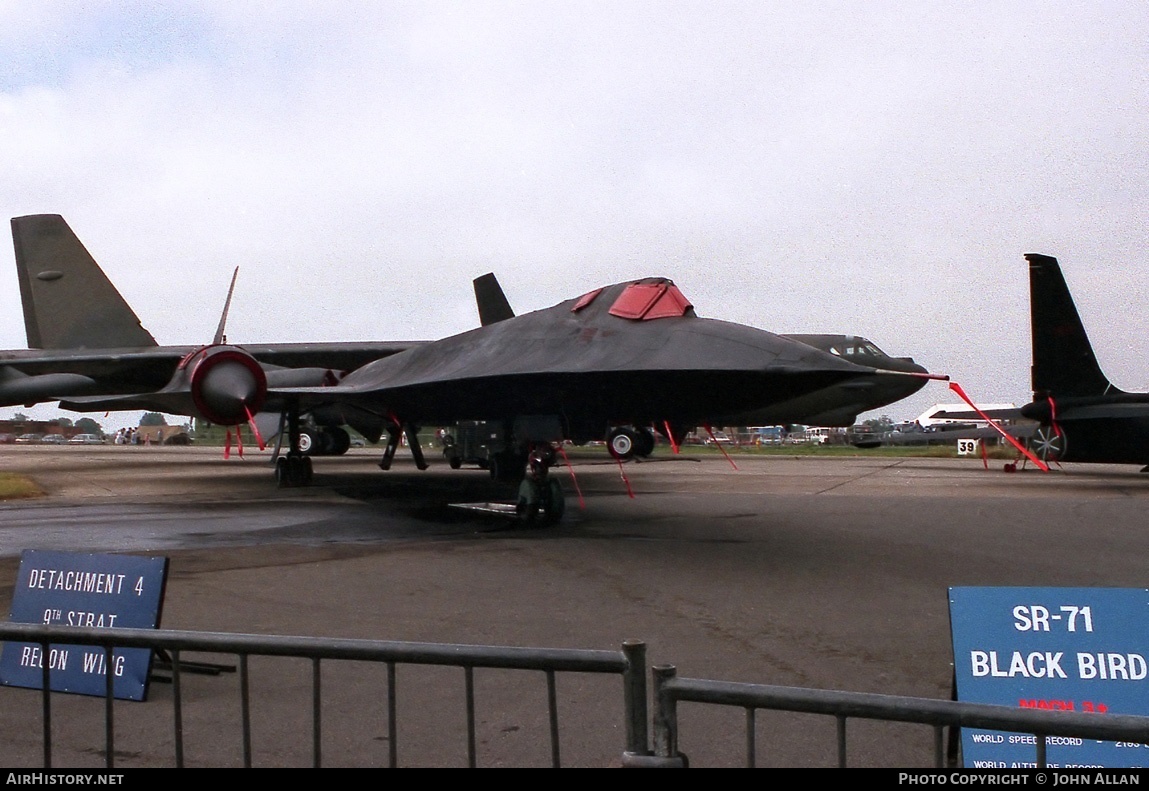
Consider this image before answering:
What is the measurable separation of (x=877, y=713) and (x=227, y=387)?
12.2 m

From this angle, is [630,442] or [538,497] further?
[630,442]

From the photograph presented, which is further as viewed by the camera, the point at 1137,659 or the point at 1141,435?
the point at 1141,435

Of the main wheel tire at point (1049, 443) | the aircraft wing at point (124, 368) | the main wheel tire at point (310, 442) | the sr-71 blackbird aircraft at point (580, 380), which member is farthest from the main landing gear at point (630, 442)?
the main wheel tire at point (1049, 443)

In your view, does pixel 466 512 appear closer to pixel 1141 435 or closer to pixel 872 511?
pixel 872 511

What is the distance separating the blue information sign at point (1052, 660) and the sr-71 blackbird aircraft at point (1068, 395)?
15678 millimetres

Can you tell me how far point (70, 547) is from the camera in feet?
28.7

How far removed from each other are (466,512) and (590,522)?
191cm

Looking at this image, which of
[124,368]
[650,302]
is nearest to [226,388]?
[650,302]

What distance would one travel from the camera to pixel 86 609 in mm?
4324

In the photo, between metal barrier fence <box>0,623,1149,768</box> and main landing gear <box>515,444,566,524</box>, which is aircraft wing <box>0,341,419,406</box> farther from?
metal barrier fence <box>0,623,1149,768</box>

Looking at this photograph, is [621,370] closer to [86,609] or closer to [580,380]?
[580,380]

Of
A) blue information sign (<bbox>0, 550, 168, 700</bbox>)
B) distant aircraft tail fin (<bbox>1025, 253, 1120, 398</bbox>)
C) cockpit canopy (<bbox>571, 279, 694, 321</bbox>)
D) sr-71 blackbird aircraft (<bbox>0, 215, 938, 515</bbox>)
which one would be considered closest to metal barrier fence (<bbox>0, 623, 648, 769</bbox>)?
blue information sign (<bbox>0, 550, 168, 700</bbox>)

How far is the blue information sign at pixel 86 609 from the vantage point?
4.15 metres

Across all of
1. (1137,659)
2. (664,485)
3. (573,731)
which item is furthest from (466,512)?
(1137,659)
